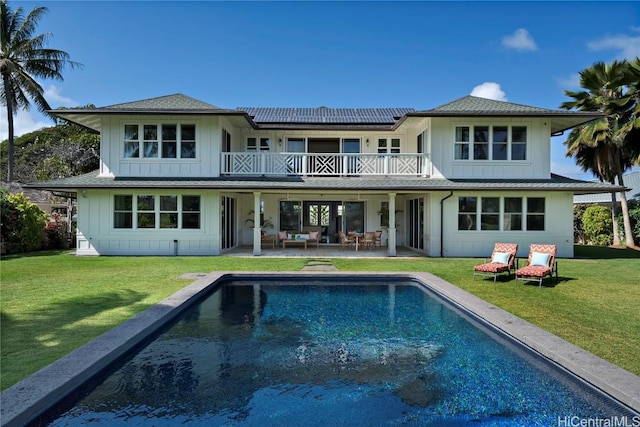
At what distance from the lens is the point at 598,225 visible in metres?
24.9

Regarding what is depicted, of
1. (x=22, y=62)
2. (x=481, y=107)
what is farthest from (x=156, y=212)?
(x=22, y=62)

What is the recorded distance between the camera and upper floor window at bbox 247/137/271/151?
21266 millimetres

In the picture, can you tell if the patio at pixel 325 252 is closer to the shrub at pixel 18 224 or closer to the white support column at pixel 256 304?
the white support column at pixel 256 304

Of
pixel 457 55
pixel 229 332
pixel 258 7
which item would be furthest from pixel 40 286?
pixel 457 55

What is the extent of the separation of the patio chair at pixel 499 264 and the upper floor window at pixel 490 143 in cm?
611

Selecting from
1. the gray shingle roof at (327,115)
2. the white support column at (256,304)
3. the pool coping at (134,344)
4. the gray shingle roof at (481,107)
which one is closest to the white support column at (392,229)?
the gray shingle roof at (481,107)

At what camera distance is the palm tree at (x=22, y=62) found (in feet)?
93.7

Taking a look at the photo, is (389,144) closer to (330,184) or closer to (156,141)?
(330,184)

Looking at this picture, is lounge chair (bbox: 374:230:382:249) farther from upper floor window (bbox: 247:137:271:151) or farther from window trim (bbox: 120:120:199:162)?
window trim (bbox: 120:120:199:162)

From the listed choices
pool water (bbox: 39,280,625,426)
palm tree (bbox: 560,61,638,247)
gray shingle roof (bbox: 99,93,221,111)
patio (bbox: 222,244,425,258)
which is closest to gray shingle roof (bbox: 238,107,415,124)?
gray shingle roof (bbox: 99,93,221,111)

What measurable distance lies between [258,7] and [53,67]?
22653mm

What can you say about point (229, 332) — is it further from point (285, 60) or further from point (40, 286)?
point (285, 60)

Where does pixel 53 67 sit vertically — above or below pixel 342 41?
above

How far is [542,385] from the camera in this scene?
17.1ft
